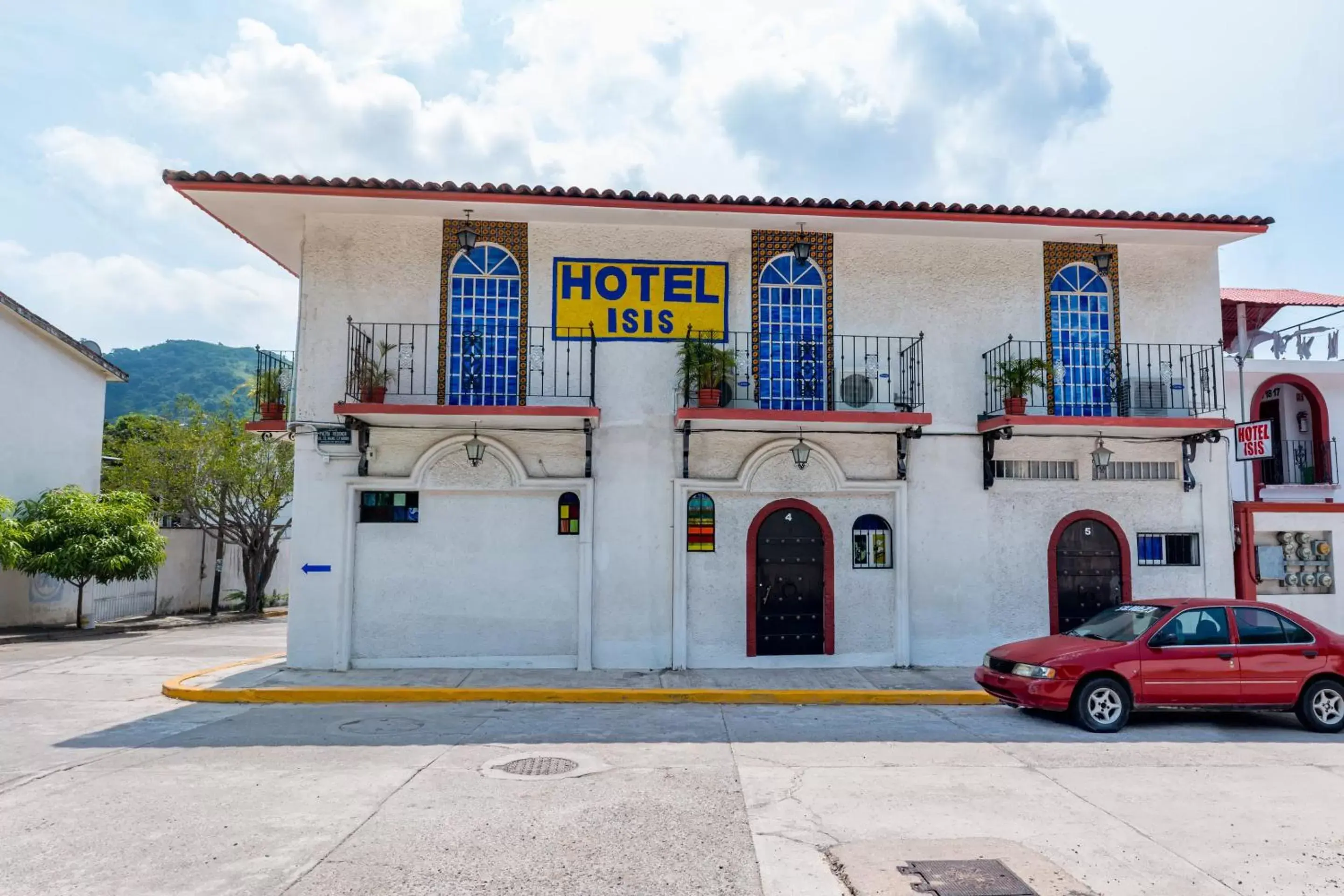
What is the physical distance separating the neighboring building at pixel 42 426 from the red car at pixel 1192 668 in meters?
20.1

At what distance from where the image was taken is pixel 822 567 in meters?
13.0

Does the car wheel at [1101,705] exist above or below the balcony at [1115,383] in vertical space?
below

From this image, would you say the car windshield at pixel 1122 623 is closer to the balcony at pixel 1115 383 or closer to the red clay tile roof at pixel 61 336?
the balcony at pixel 1115 383

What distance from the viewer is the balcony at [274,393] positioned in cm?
1255

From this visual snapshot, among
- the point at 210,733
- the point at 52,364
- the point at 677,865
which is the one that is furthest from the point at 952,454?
the point at 52,364

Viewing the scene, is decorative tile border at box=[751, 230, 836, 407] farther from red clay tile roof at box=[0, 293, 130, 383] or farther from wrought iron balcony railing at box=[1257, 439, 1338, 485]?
red clay tile roof at box=[0, 293, 130, 383]

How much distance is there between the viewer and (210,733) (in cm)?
888

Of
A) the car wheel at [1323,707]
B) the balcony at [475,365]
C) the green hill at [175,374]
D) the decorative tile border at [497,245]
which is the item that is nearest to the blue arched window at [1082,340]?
the car wheel at [1323,707]

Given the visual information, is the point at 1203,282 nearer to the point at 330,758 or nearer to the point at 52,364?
the point at 330,758

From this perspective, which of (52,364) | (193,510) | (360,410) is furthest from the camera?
(193,510)

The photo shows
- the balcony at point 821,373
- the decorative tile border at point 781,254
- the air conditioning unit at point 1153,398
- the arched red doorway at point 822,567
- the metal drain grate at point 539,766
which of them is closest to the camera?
the metal drain grate at point 539,766

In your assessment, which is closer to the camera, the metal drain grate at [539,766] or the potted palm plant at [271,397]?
the metal drain grate at [539,766]

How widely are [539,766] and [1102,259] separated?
11.5 m

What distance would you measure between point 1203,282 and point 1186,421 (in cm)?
291
